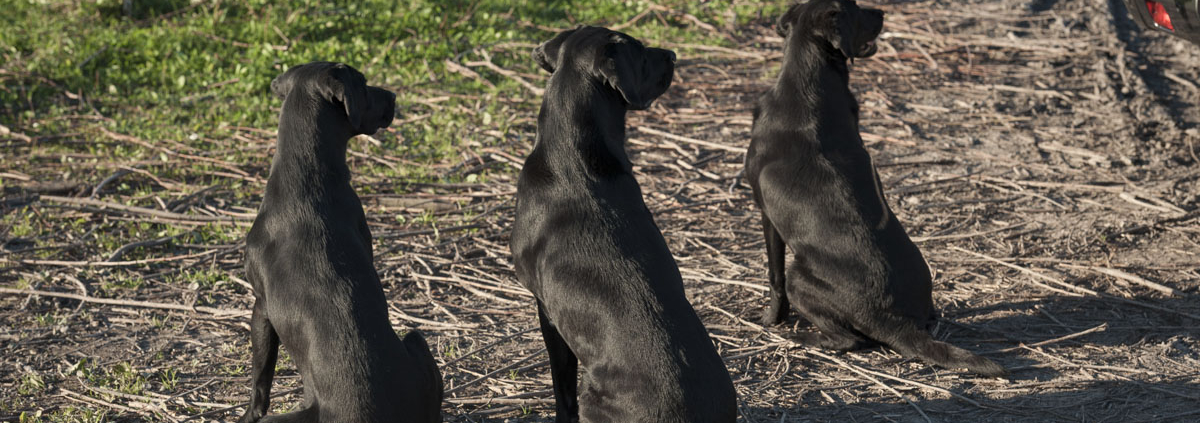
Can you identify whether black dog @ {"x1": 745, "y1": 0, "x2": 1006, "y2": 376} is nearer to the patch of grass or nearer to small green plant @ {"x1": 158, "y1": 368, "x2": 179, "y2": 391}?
small green plant @ {"x1": 158, "y1": 368, "x2": 179, "y2": 391}

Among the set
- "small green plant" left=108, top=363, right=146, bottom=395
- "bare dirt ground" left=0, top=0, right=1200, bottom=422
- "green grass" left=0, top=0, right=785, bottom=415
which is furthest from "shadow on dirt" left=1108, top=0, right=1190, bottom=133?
"small green plant" left=108, top=363, right=146, bottom=395

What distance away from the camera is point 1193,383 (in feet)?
15.9

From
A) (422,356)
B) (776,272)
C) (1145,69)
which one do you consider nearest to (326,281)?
(422,356)

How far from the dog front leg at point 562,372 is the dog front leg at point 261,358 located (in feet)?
3.49

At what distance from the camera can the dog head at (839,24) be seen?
5.26 meters

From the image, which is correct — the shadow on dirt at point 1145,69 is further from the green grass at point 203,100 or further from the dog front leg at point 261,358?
the dog front leg at point 261,358

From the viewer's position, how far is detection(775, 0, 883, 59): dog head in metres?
5.26

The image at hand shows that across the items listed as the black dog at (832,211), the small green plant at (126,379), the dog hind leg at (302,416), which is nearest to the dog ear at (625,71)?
the black dog at (832,211)

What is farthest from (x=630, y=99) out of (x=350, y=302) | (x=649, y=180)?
(x=649, y=180)

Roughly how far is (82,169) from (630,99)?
17.0ft

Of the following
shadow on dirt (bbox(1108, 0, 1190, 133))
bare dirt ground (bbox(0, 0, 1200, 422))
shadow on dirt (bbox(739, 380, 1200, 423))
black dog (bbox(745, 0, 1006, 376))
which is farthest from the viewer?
shadow on dirt (bbox(1108, 0, 1190, 133))

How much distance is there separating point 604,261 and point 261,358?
1.45 meters

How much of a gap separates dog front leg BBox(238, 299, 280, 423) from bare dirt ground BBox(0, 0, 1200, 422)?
0.36 metres

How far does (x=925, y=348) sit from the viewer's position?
5.03 meters
